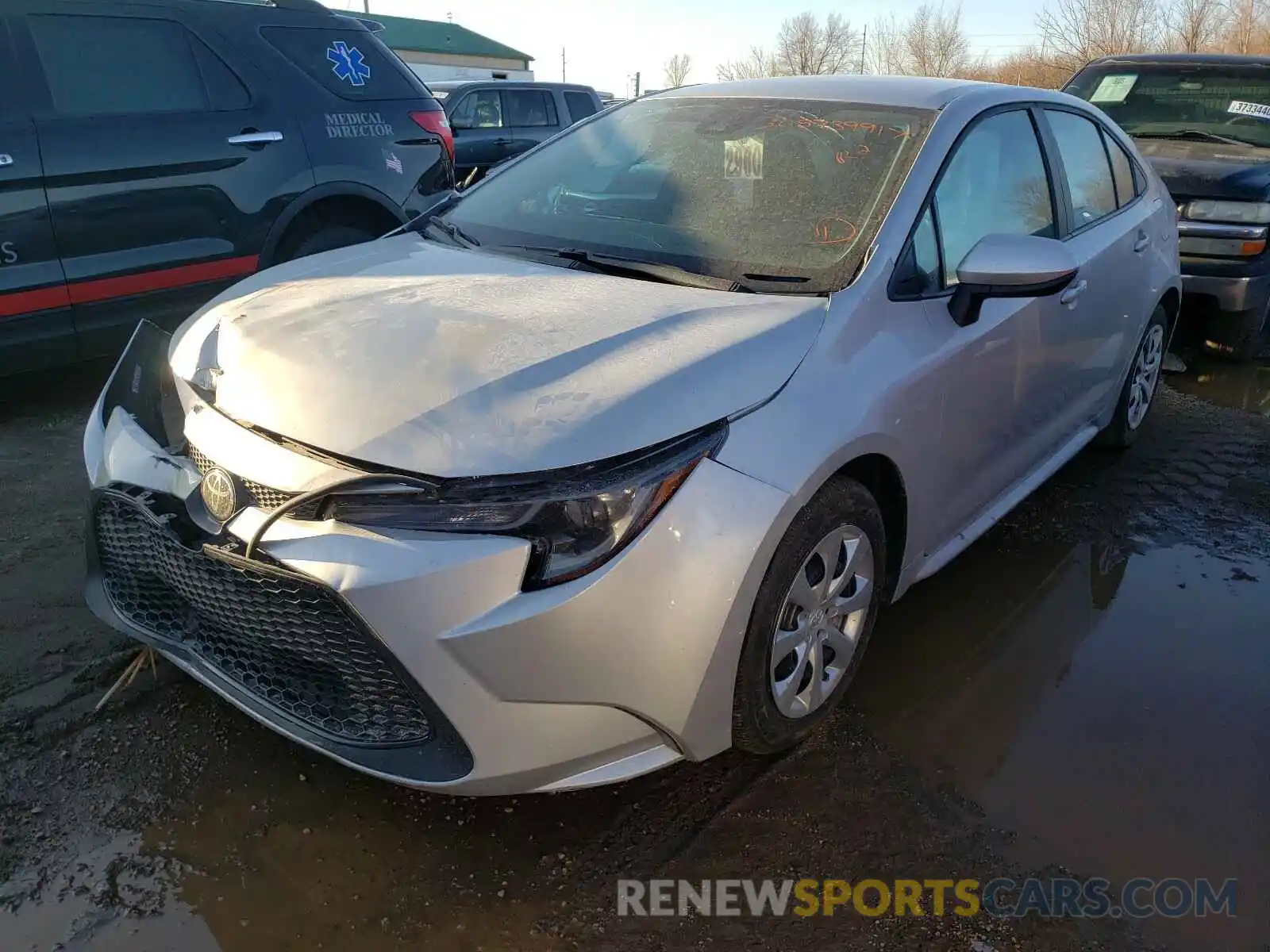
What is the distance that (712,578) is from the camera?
197 centimetres

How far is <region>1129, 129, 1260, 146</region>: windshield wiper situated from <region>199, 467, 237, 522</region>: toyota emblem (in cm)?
694

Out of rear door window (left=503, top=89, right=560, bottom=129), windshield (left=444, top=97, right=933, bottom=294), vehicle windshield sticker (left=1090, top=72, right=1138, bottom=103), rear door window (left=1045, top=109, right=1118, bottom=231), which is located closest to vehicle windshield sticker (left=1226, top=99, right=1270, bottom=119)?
vehicle windshield sticker (left=1090, top=72, right=1138, bottom=103)

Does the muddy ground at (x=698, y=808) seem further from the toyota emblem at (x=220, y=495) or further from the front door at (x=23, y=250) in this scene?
the front door at (x=23, y=250)

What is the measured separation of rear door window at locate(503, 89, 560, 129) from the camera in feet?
39.7

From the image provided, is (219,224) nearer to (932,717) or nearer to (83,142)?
(83,142)

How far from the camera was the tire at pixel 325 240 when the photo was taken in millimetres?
5016

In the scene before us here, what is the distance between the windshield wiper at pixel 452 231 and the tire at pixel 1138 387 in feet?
9.65

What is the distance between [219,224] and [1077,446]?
4.04 meters

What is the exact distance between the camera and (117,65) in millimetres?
4480

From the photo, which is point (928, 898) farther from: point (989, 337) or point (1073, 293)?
point (1073, 293)

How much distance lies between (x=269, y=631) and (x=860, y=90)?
8.10 feet

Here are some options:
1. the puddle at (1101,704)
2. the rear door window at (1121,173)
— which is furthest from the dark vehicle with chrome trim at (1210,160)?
the puddle at (1101,704)

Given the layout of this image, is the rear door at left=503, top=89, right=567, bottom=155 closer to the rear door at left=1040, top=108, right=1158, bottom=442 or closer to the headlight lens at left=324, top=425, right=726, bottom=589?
the rear door at left=1040, top=108, right=1158, bottom=442

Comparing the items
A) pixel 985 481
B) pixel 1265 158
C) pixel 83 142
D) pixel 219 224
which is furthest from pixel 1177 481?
pixel 83 142
